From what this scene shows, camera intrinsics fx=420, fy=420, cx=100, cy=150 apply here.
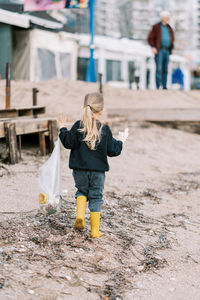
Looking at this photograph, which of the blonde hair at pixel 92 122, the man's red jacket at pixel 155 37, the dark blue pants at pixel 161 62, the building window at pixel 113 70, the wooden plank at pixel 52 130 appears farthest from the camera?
the building window at pixel 113 70

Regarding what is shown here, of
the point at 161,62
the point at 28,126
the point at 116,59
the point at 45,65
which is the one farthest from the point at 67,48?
the point at 28,126

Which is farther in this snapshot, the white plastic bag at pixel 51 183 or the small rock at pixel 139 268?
the white plastic bag at pixel 51 183

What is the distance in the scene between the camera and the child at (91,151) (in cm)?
358

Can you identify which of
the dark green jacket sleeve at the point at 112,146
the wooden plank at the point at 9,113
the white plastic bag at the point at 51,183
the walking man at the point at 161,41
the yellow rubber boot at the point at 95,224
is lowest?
the yellow rubber boot at the point at 95,224

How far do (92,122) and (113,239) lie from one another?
1.06 meters

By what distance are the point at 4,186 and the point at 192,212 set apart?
2.23 meters

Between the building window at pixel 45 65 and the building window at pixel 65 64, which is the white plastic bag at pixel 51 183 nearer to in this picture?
the building window at pixel 45 65

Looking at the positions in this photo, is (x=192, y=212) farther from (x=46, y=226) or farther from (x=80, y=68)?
(x=80, y=68)

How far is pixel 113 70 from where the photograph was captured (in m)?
23.8

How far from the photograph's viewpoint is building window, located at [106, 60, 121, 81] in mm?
23266

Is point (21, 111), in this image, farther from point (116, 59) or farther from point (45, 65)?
point (116, 59)

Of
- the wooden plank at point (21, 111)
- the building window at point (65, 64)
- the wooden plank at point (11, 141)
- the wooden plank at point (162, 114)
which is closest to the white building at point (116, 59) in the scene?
the building window at point (65, 64)

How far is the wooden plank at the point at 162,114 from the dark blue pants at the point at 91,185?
6.47 meters

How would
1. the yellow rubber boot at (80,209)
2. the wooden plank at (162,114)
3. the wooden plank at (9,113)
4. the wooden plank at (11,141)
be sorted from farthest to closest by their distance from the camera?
the wooden plank at (162,114), the wooden plank at (9,113), the wooden plank at (11,141), the yellow rubber boot at (80,209)
